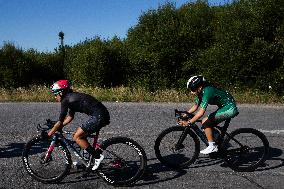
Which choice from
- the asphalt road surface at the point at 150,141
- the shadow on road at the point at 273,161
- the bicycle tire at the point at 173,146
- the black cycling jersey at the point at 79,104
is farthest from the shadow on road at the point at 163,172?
the black cycling jersey at the point at 79,104

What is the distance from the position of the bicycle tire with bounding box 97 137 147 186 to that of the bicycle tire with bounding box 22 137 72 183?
0.65 m

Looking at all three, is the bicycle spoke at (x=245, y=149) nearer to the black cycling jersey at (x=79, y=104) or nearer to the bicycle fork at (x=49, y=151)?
the black cycling jersey at (x=79, y=104)

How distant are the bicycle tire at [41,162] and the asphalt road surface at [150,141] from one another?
0.47ft

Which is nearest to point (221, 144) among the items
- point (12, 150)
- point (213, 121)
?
point (213, 121)

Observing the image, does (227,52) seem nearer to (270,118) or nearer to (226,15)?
(226,15)

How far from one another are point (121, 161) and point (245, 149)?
2508 mm

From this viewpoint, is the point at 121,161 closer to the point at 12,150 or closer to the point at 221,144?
the point at 221,144

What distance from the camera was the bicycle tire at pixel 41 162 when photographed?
664cm

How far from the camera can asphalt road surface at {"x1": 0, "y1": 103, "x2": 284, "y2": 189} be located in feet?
21.9

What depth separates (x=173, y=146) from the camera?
291 inches

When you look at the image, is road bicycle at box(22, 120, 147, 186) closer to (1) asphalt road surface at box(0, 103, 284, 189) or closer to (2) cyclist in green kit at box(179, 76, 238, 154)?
(1) asphalt road surface at box(0, 103, 284, 189)

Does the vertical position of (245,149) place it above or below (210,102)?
below

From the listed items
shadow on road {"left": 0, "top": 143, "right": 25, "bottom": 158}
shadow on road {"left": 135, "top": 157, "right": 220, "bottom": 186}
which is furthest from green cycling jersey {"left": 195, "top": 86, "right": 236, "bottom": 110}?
shadow on road {"left": 0, "top": 143, "right": 25, "bottom": 158}

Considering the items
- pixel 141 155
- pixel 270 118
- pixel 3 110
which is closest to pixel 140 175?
pixel 141 155
